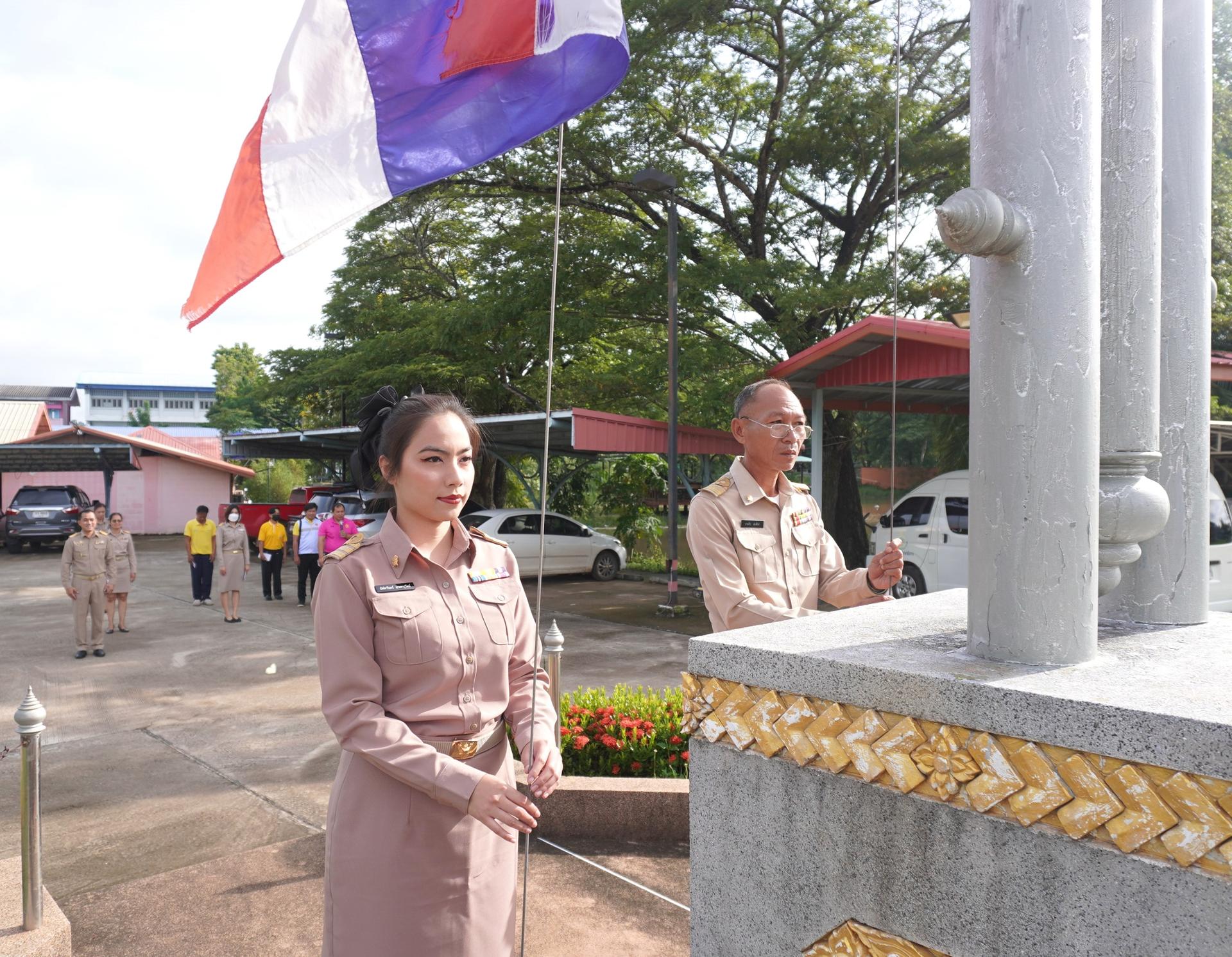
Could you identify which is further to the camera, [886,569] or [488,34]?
[886,569]

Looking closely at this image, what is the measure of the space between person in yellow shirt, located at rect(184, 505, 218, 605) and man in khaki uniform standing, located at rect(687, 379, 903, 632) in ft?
41.9

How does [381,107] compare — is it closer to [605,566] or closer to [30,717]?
[30,717]

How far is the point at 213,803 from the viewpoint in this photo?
544cm

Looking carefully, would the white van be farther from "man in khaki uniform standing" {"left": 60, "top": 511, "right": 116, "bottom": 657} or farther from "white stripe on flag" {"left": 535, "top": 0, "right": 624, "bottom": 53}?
"white stripe on flag" {"left": 535, "top": 0, "right": 624, "bottom": 53}

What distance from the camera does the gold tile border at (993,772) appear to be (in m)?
1.35

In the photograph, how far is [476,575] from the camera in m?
2.42

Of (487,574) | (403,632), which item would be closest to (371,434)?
(487,574)

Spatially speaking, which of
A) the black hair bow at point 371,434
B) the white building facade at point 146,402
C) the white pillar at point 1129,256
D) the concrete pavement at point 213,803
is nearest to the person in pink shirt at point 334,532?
the concrete pavement at point 213,803

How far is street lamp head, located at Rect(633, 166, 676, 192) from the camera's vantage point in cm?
1156

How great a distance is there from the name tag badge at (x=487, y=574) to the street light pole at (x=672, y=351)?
9878 millimetres

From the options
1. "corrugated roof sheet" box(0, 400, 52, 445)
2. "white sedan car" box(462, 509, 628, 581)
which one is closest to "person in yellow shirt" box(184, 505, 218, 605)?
"white sedan car" box(462, 509, 628, 581)

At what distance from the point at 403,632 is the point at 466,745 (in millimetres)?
326

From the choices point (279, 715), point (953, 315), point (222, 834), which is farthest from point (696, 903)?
point (953, 315)

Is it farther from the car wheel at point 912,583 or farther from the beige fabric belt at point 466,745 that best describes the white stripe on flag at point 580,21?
the car wheel at point 912,583
